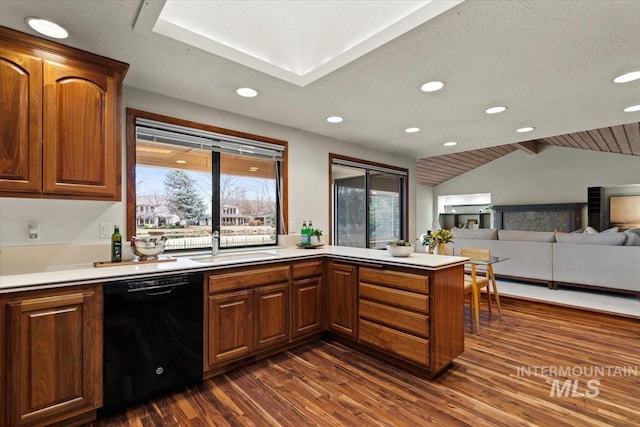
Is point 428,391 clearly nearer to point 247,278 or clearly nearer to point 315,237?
point 247,278

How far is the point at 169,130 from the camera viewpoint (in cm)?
273

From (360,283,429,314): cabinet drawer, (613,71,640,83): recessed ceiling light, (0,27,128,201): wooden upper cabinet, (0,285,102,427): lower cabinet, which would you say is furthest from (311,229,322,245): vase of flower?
(613,71,640,83): recessed ceiling light

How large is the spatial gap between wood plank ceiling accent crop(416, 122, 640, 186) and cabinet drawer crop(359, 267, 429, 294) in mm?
5286

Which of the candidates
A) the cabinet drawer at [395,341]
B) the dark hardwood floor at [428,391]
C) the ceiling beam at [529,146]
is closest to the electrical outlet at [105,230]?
the dark hardwood floor at [428,391]

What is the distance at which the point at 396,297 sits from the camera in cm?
245

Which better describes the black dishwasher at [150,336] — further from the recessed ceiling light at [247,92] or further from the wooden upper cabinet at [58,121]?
the recessed ceiling light at [247,92]

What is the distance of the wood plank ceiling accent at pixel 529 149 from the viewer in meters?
6.29

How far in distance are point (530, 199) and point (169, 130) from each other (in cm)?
1034

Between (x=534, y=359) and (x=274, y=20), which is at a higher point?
(x=274, y=20)

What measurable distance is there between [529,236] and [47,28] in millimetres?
6307

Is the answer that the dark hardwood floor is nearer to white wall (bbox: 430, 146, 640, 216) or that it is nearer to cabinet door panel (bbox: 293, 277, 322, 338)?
cabinet door panel (bbox: 293, 277, 322, 338)

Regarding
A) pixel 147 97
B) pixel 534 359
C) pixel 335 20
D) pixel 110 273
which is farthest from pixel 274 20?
pixel 534 359

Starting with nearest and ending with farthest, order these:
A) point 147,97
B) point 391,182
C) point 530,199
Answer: point 147,97 → point 391,182 → point 530,199

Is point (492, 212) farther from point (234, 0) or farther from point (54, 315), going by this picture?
point (54, 315)
